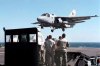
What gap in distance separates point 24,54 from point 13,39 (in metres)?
0.90

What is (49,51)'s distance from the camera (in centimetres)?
1234

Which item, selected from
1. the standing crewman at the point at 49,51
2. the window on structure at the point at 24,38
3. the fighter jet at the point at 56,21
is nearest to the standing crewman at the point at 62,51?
the standing crewman at the point at 49,51

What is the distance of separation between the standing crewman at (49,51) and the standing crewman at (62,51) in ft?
0.64

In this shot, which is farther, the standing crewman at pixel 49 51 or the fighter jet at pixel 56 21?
the fighter jet at pixel 56 21

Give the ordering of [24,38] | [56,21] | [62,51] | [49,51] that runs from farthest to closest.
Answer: [56,21] < [49,51] < [62,51] < [24,38]

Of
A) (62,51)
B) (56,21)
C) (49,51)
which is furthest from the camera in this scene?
(56,21)

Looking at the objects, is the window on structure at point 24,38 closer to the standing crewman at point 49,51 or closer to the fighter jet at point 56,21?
the standing crewman at point 49,51

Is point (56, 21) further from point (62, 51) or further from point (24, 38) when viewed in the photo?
point (24, 38)

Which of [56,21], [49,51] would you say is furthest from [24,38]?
[56,21]

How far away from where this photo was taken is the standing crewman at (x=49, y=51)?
12086 mm

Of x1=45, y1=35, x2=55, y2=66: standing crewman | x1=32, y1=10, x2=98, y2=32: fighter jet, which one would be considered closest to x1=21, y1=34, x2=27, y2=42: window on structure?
x1=45, y1=35, x2=55, y2=66: standing crewman

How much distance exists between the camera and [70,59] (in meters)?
12.6

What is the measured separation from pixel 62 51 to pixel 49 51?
1.69ft

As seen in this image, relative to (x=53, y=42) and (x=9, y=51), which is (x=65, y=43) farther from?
(x=9, y=51)
